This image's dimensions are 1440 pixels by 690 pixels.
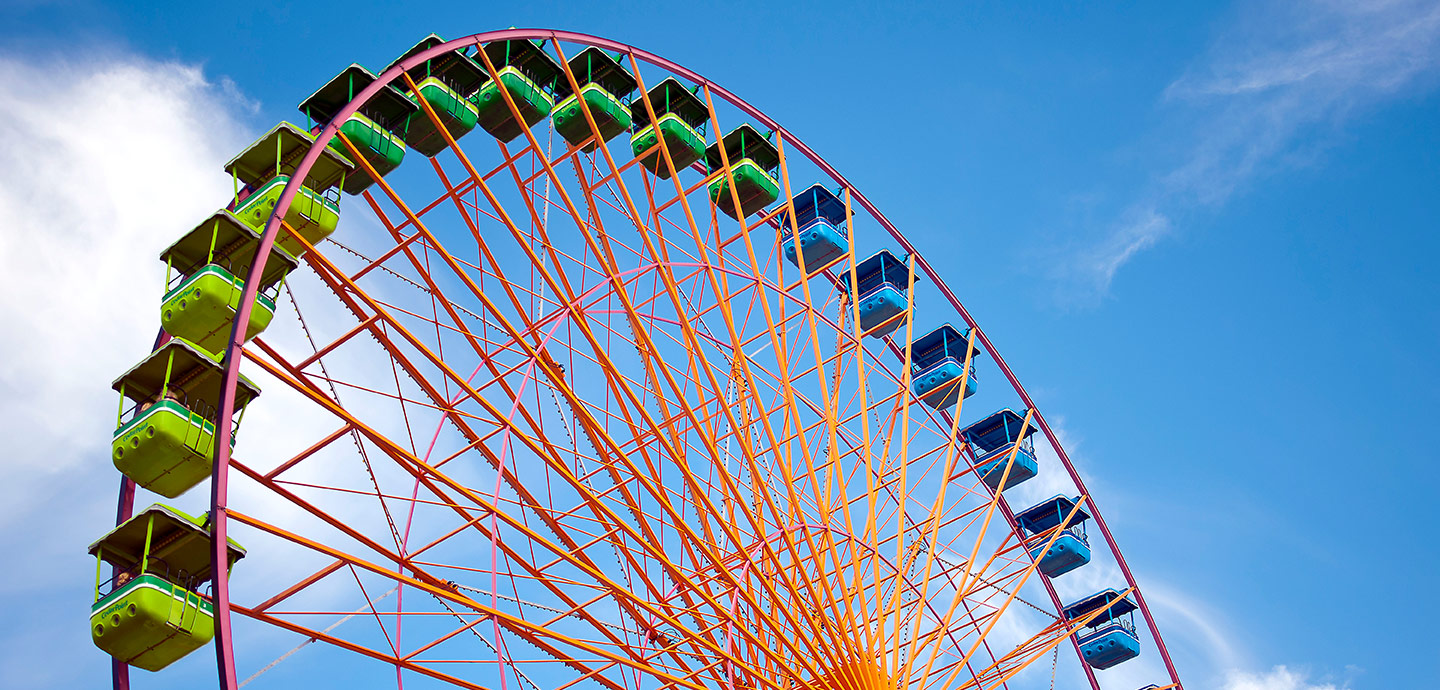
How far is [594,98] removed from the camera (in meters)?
16.6

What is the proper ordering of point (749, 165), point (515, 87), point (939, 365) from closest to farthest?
point (515, 87)
point (749, 165)
point (939, 365)

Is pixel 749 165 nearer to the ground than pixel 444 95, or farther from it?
farther from it

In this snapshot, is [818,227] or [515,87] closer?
[515,87]

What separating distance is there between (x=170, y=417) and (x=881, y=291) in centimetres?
1051

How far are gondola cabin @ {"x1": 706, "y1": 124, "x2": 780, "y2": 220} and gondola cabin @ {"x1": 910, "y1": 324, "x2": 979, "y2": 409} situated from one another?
149 inches

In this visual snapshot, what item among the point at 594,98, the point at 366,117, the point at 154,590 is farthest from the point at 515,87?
the point at 154,590

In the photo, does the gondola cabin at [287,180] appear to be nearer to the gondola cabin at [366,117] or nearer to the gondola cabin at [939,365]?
the gondola cabin at [366,117]

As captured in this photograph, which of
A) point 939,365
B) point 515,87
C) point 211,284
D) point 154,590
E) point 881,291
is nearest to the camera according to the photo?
point 154,590

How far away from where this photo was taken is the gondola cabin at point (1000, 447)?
70.2ft

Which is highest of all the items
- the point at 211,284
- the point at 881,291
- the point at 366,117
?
the point at 881,291

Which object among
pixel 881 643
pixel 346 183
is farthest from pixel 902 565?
pixel 346 183

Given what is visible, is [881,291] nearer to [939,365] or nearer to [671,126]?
[939,365]

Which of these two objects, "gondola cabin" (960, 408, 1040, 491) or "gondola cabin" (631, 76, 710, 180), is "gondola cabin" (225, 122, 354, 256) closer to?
"gondola cabin" (631, 76, 710, 180)

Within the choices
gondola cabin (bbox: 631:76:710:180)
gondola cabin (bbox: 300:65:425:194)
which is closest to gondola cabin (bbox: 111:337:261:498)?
gondola cabin (bbox: 300:65:425:194)
